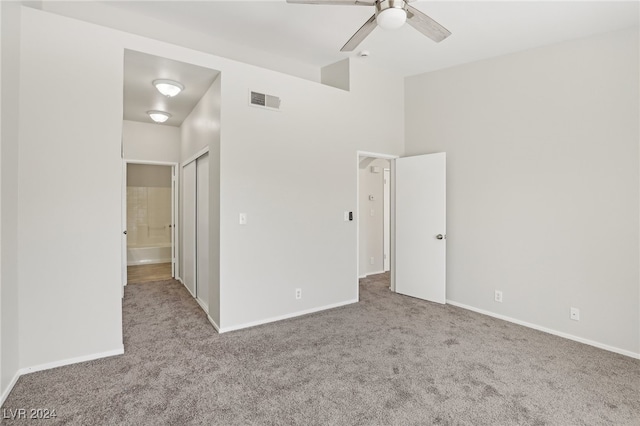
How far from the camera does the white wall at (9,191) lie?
6.91 feet

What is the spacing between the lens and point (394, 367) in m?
2.58

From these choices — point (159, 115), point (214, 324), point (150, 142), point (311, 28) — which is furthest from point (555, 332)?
point (150, 142)

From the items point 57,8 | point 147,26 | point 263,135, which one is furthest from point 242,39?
point 57,8

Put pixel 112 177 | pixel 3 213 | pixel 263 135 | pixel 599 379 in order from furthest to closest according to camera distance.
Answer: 1. pixel 263 135
2. pixel 112 177
3. pixel 599 379
4. pixel 3 213

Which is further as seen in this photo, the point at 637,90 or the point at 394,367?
the point at 637,90

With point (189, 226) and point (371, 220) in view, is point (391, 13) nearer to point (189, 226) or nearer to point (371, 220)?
point (189, 226)

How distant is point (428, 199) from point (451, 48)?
1.84m

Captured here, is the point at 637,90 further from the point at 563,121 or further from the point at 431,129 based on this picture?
the point at 431,129

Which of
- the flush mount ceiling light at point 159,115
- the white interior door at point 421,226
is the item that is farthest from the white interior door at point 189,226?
the white interior door at point 421,226

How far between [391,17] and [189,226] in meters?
3.85

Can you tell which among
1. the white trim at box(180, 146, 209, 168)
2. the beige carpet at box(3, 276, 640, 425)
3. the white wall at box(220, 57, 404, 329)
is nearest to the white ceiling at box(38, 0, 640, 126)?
the white wall at box(220, 57, 404, 329)

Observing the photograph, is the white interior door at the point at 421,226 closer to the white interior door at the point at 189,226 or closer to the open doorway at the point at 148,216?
the white interior door at the point at 189,226

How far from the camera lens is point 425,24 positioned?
90.3 inches

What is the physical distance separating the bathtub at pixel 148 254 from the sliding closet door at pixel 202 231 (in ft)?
11.1
